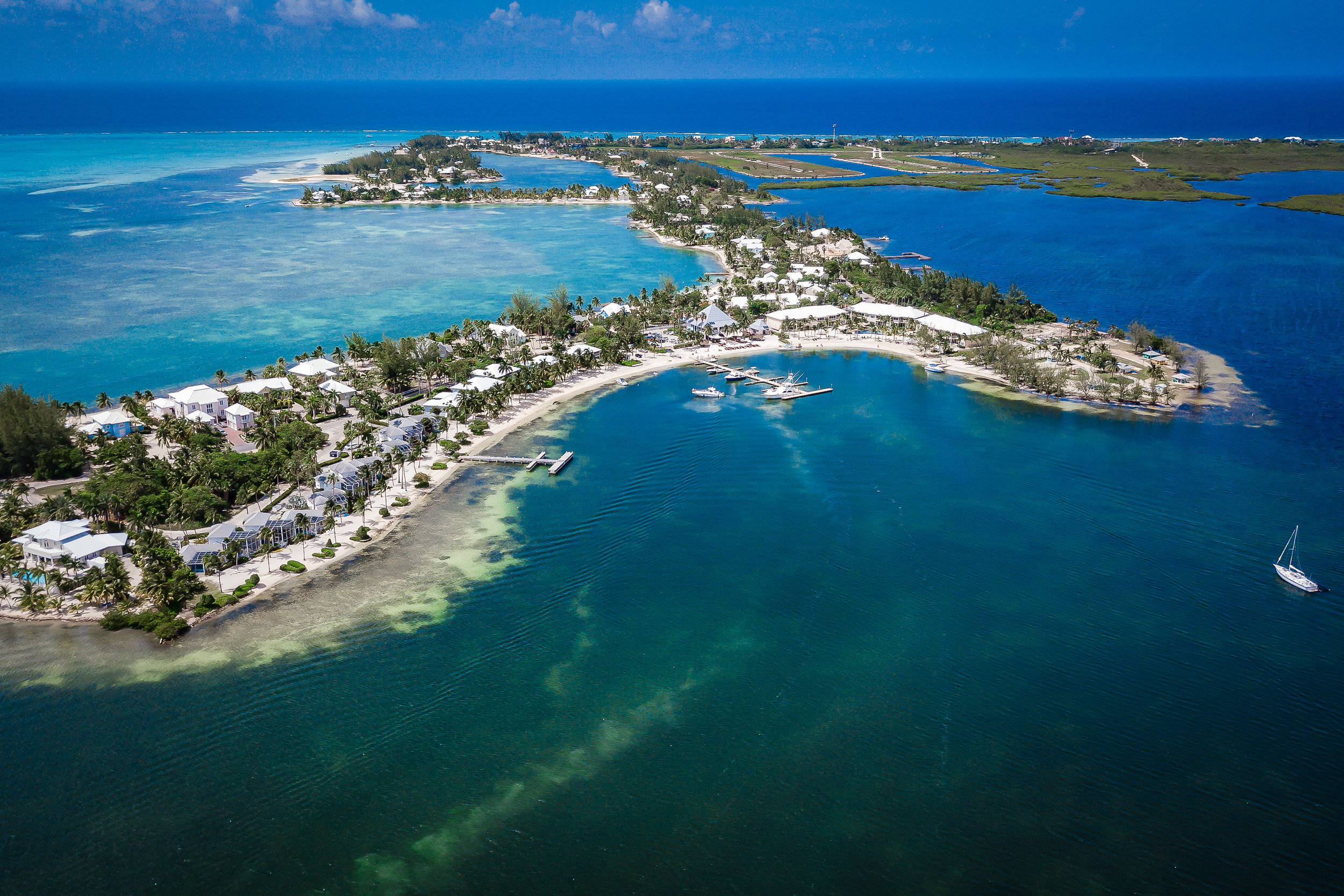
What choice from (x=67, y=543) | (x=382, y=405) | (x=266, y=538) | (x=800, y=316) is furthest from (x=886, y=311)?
(x=67, y=543)

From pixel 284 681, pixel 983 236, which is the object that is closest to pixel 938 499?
pixel 284 681

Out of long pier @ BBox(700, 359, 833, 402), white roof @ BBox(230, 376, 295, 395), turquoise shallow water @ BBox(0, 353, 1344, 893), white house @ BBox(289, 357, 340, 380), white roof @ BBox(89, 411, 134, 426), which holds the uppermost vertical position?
white house @ BBox(289, 357, 340, 380)

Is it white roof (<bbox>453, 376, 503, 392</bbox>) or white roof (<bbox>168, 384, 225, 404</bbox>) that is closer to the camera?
white roof (<bbox>168, 384, 225, 404</bbox>)

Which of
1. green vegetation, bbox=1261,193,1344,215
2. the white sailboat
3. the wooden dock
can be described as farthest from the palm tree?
green vegetation, bbox=1261,193,1344,215

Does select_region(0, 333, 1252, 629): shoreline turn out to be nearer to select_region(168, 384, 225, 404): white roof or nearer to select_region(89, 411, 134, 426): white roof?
select_region(168, 384, 225, 404): white roof

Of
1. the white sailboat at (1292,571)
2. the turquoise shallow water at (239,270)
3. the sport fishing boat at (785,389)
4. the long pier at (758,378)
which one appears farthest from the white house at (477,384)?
the white sailboat at (1292,571)

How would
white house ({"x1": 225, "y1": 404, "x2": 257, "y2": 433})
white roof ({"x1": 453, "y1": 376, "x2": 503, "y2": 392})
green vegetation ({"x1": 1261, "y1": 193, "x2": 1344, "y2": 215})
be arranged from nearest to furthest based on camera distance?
white house ({"x1": 225, "y1": 404, "x2": 257, "y2": 433}) → white roof ({"x1": 453, "y1": 376, "x2": 503, "y2": 392}) → green vegetation ({"x1": 1261, "y1": 193, "x2": 1344, "y2": 215})

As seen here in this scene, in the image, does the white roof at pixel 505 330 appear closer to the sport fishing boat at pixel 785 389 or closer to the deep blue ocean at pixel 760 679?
the deep blue ocean at pixel 760 679
